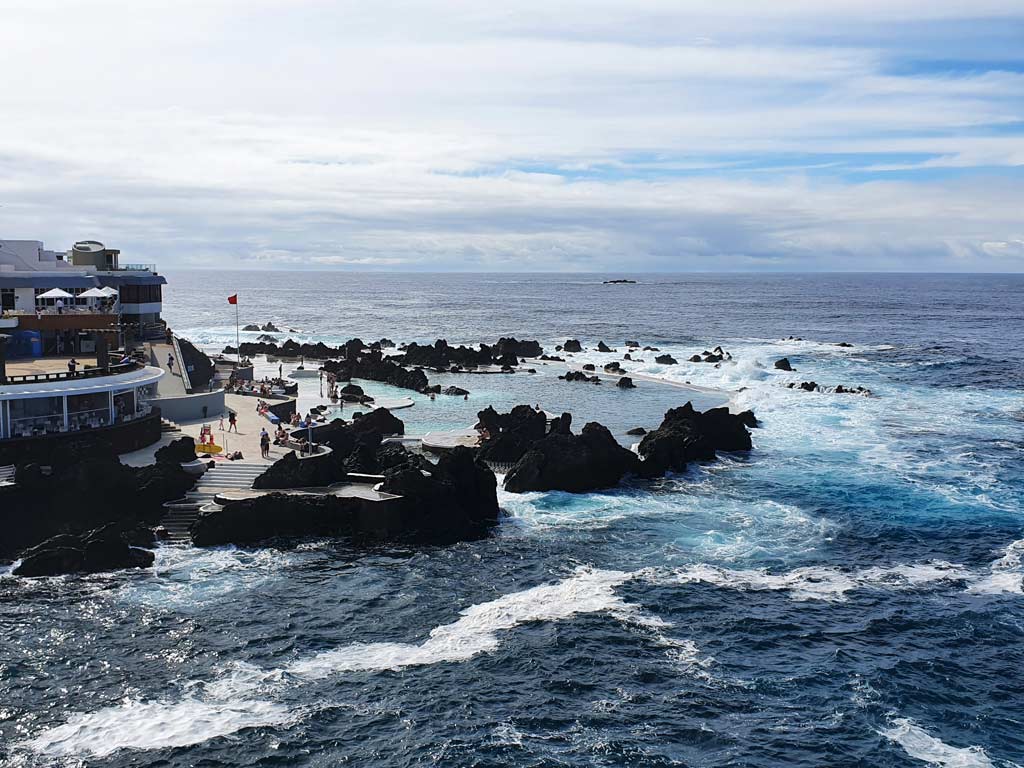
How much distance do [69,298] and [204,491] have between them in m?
25.1

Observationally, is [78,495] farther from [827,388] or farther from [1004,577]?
[827,388]

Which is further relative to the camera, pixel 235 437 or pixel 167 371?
pixel 167 371

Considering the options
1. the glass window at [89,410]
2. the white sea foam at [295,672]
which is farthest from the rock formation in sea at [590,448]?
the glass window at [89,410]

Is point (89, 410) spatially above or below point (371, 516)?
above

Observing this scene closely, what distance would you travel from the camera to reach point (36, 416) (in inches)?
1716

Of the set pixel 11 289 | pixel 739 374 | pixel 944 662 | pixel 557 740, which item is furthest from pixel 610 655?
pixel 739 374

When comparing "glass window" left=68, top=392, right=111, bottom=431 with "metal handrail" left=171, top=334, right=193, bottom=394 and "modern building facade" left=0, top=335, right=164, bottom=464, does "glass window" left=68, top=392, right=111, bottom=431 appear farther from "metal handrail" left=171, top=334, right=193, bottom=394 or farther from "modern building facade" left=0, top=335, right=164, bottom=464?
"metal handrail" left=171, top=334, right=193, bottom=394

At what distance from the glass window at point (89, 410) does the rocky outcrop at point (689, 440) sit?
29387 mm

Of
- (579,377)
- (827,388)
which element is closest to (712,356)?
(827,388)

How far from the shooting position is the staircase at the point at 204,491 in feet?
133

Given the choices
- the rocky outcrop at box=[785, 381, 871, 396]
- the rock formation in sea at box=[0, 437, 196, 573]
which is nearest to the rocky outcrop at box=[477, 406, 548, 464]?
the rock formation in sea at box=[0, 437, 196, 573]

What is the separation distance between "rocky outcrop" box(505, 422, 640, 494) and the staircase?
13923mm

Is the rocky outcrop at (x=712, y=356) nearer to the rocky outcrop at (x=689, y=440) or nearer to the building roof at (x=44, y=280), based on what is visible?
the rocky outcrop at (x=689, y=440)

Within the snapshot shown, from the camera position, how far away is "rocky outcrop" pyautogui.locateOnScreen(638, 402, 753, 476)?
179ft
